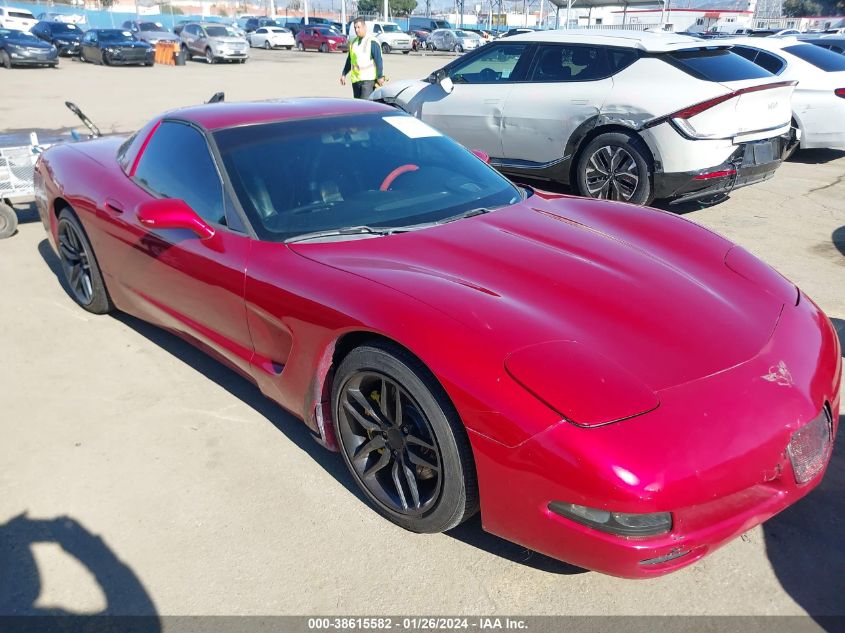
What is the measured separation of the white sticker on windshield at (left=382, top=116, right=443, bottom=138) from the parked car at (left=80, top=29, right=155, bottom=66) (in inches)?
1108

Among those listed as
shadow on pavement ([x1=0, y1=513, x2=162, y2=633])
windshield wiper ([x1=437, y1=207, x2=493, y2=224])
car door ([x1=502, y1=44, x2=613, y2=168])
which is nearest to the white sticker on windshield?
windshield wiper ([x1=437, y1=207, x2=493, y2=224])

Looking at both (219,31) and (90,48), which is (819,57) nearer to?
(219,31)

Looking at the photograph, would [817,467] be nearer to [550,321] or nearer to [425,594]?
[550,321]

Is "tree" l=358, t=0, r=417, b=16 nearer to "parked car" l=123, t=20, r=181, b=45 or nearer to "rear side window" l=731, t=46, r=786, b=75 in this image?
"parked car" l=123, t=20, r=181, b=45

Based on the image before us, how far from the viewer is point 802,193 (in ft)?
24.6

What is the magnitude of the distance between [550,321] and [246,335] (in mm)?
1362

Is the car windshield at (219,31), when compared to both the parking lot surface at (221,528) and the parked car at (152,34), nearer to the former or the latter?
the parked car at (152,34)

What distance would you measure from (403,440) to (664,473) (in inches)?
36.0

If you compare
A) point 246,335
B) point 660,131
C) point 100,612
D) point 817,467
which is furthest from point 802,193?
point 100,612

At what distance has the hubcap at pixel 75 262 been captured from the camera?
437cm

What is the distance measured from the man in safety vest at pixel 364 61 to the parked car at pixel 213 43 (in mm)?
22939

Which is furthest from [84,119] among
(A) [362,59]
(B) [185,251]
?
(A) [362,59]

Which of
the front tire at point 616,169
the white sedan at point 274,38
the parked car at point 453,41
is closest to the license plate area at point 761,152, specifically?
the front tire at point 616,169

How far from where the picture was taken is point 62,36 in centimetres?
3097
